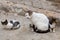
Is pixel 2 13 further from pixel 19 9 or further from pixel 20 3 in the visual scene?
pixel 20 3

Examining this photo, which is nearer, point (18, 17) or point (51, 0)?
point (18, 17)

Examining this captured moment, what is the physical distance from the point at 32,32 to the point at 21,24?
68 cm

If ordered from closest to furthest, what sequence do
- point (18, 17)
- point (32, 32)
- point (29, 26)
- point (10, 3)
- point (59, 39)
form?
point (59, 39), point (32, 32), point (29, 26), point (18, 17), point (10, 3)

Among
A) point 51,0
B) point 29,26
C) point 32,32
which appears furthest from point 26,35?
point 51,0

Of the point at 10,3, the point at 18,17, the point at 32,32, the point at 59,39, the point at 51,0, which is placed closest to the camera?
the point at 59,39

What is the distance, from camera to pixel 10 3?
7.04 meters

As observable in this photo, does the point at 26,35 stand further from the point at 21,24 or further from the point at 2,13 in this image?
the point at 2,13

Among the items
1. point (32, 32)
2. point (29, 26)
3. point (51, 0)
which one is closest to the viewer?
point (32, 32)

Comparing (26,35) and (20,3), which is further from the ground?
(20,3)

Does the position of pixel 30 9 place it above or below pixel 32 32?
above

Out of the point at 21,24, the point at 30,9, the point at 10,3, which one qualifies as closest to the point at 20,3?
the point at 10,3

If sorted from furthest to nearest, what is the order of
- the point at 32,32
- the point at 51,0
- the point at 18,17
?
the point at 51,0 < the point at 18,17 < the point at 32,32

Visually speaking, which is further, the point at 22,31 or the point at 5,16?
the point at 5,16

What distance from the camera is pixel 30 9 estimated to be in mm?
6344
